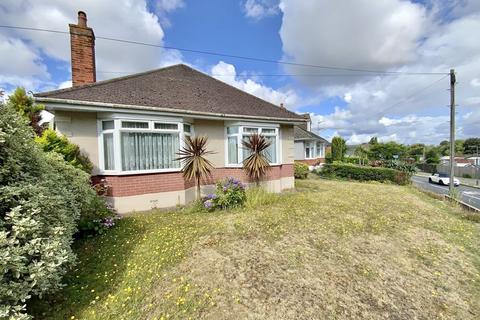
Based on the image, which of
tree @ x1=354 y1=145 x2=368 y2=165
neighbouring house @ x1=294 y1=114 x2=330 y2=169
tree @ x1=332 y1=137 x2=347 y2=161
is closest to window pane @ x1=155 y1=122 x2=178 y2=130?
neighbouring house @ x1=294 y1=114 x2=330 y2=169

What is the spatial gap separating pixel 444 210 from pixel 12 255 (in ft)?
41.0

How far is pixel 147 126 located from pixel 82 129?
6.61 ft

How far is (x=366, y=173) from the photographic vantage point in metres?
17.5

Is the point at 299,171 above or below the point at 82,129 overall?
below

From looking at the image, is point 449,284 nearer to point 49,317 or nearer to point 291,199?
point 291,199

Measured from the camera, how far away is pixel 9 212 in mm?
2930

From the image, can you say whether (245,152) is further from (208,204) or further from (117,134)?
(117,134)

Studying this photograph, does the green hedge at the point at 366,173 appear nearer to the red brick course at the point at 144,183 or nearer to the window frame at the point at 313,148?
the window frame at the point at 313,148

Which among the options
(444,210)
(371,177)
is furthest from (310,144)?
(444,210)

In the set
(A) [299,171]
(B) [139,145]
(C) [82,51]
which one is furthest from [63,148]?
(A) [299,171]

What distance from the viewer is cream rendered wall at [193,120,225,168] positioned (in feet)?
30.9

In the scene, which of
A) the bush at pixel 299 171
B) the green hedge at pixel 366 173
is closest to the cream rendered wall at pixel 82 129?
the bush at pixel 299 171

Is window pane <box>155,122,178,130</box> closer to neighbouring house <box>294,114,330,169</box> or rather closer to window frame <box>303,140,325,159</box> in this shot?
neighbouring house <box>294,114,330,169</box>

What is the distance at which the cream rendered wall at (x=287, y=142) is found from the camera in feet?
A: 37.8
